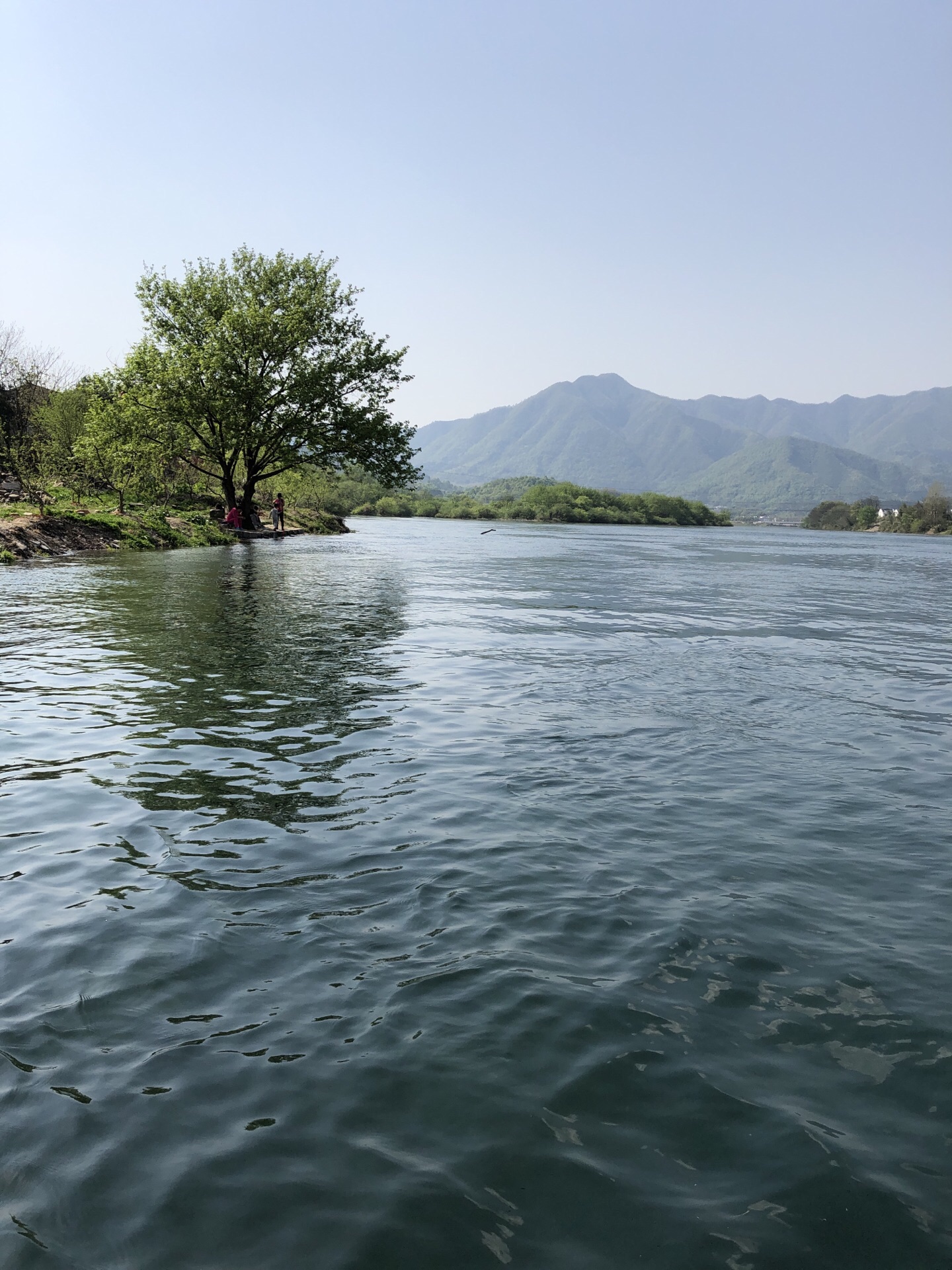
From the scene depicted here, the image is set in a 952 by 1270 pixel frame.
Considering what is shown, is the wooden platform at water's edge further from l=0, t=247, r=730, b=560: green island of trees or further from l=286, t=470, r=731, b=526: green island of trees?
l=286, t=470, r=731, b=526: green island of trees

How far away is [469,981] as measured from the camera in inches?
211

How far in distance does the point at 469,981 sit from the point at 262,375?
52.2 metres

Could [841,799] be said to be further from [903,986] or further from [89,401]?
[89,401]

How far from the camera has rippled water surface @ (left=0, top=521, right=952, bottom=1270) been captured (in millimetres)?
3607

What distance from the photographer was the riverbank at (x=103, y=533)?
36.0 metres

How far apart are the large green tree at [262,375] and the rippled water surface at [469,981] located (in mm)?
40695

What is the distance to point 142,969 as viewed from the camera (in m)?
5.45

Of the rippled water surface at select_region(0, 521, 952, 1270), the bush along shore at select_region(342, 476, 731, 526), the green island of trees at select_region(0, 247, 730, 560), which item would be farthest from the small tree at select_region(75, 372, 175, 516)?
the bush along shore at select_region(342, 476, 731, 526)

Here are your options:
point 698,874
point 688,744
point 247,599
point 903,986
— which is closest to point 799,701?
point 688,744

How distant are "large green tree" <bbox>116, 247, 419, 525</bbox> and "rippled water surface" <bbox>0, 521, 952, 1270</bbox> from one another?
40.7 meters

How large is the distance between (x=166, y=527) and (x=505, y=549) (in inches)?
957

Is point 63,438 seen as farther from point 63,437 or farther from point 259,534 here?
point 259,534

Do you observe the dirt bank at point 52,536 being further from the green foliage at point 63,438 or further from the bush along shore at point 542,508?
the bush along shore at point 542,508

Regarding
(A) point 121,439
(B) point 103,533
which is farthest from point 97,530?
(A) point 121,439
